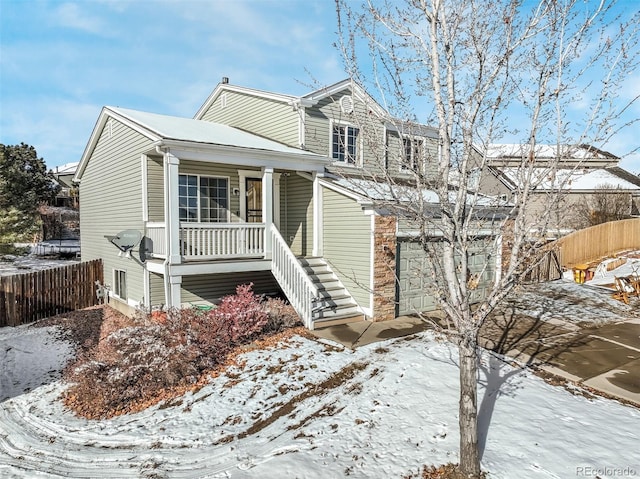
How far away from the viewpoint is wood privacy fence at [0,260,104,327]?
39.0 feet

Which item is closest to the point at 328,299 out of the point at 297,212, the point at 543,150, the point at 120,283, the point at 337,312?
the point at 337,312

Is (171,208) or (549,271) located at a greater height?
(171,208)

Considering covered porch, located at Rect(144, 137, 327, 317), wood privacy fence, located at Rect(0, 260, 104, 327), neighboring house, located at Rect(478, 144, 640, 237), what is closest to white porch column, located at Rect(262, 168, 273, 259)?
covered porch, located at Rect(144, 137, 327, 317)

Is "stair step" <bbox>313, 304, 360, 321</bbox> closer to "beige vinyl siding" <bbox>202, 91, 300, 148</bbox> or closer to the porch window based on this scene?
the porch window

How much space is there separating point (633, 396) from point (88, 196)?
56.7 ft

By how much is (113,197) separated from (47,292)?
381 cm

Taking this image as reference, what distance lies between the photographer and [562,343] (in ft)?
25.3

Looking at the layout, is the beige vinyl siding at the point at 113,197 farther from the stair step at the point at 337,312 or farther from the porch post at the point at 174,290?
the stair step at the point at 337,312

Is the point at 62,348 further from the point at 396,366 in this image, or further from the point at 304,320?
the point at 396,366

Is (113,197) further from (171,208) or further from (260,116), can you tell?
(260,116)

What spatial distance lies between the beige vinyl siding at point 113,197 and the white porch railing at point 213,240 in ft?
4.61

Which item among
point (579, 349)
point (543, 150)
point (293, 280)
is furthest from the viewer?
point (293, 280)

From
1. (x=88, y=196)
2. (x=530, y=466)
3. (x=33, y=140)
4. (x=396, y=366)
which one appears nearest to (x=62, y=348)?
(x=88, y=196)

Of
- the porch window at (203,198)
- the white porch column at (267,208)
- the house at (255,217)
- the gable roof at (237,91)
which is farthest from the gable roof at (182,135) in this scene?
the gable roof at (237,91)
